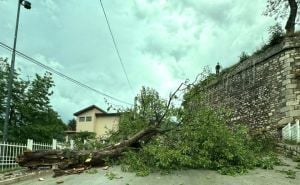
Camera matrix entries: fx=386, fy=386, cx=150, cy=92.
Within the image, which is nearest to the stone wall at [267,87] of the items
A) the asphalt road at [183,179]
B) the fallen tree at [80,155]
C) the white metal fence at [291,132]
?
the white metal fence at [291,132]

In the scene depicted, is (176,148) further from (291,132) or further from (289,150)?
(291,132)

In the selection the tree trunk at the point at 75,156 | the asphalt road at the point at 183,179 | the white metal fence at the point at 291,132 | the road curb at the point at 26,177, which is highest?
the white metal fence at the point at 291,132

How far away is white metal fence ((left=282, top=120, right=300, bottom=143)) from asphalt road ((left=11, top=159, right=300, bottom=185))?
5.08 metres

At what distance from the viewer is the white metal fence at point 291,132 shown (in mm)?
14602

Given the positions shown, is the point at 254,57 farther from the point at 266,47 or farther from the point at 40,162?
the point at 40,162

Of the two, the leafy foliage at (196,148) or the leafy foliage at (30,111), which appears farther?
the leafy foliage at (30,111)

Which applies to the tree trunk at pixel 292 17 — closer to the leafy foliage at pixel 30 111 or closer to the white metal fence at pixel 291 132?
the white metal fence at pixel 291 132

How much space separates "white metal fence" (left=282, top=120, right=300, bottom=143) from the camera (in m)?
14.6

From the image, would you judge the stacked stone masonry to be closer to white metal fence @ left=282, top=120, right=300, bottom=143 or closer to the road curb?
white metal fence @ left=282, top=120, right=300, bottom=143

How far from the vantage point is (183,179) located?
28.9ft

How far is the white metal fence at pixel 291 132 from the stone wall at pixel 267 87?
94cm

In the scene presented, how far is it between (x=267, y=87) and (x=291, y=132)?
3.82 metres

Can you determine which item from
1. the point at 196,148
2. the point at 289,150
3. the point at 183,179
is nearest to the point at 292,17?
the point at 289,150

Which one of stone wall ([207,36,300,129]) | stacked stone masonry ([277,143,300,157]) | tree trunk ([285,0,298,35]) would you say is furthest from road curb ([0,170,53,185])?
tree trunk ([285,0,298,35])
